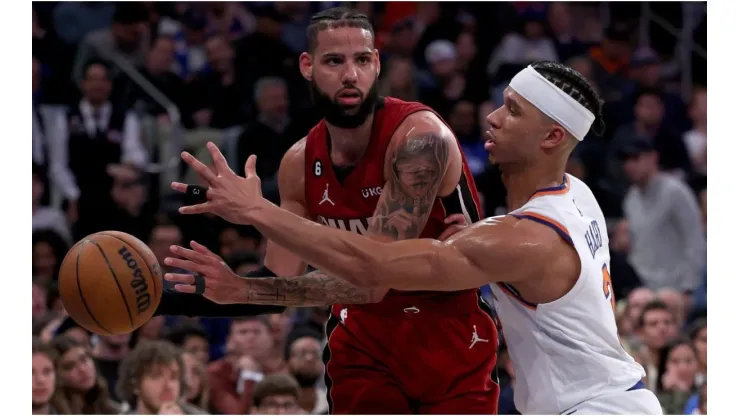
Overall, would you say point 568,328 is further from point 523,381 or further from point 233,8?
point 233,8

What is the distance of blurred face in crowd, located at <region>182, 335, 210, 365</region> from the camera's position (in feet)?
23.8

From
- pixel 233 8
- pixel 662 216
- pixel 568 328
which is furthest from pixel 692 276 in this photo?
pixel 568 328

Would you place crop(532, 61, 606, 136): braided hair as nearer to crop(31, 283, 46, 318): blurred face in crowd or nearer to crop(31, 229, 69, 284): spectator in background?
crop(31, 283, 46, 318): blurred face in crowd

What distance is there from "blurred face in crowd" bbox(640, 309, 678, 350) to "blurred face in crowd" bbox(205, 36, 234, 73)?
4.57 metres

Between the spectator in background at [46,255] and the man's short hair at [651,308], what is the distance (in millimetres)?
4507

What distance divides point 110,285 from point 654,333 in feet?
15.2

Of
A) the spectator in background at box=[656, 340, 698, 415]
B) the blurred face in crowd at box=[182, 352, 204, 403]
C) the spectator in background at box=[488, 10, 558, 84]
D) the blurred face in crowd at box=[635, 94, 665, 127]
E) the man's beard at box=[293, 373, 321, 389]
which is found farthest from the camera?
the spectator in background at box=[488, 10, 558, 84]

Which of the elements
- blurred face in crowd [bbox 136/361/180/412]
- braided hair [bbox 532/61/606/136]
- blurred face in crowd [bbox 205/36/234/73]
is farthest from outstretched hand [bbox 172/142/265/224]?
blurred face in crowd [bbox 205/36/234/73]

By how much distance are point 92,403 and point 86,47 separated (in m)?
4.32

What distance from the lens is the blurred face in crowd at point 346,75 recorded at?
474 centimetres

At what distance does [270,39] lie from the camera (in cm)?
1020

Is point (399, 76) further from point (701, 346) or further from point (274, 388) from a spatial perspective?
point (274, 388)

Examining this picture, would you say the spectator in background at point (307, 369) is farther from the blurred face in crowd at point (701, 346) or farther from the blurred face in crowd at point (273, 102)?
the blurred face in crowd at point (273, 102)

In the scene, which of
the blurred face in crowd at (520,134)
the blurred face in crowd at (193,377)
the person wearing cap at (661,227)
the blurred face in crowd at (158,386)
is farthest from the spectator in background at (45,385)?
the person wearing cap at (661,227)
